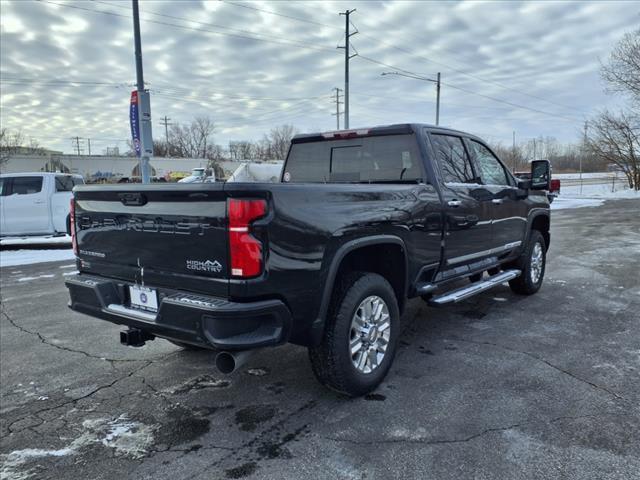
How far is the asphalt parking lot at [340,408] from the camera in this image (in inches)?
107

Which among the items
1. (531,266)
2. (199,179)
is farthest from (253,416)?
(199,179)

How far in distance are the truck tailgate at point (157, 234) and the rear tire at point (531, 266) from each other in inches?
182

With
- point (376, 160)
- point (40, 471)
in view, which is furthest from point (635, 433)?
point (40, 471)

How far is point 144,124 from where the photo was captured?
1352cm

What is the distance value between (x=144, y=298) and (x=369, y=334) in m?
1.59

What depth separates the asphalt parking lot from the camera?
2717 mm

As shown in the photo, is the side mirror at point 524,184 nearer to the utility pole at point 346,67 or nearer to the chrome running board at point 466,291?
the chrome running board at point 466,291

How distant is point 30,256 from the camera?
1089 centimetres

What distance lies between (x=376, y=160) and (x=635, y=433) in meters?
2.84

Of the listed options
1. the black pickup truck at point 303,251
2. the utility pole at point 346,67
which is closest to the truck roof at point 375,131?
the black pickup truck at point 303,251

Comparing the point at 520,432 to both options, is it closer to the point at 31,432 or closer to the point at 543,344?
the point at 543,344

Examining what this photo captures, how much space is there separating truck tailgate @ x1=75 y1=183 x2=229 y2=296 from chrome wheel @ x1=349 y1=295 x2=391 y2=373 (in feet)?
3.70

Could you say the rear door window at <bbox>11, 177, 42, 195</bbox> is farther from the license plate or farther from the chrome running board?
the chrome running board

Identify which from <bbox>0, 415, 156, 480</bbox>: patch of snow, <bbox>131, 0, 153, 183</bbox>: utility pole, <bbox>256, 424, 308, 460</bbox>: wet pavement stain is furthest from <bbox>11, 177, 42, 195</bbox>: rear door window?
<bbox>256, 424, 308, 460</bbox>: wet pavement stain
